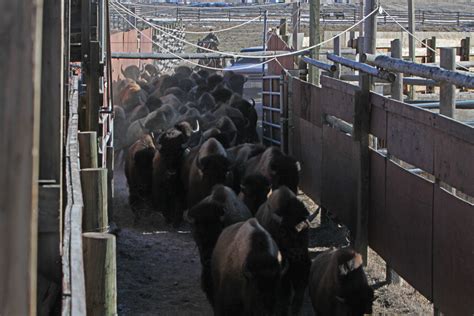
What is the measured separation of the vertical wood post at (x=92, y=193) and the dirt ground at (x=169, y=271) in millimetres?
3748

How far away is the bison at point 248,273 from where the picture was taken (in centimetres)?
774

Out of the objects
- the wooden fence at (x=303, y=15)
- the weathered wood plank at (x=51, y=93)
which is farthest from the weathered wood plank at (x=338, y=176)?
the wooden fence at (x=303, y=15)

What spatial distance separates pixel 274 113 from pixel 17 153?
16.4 meters

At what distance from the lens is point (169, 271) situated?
1112 centimetres

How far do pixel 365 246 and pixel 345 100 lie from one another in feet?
7.01

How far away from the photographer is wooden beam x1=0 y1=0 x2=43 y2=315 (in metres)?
1.57

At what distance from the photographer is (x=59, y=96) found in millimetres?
3400

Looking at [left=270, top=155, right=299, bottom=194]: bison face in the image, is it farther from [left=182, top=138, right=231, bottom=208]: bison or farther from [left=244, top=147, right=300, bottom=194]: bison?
[left=182, top=138, right=231, bottom=208]: bison

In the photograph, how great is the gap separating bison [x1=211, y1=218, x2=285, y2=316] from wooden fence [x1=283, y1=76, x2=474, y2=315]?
4.06 ft

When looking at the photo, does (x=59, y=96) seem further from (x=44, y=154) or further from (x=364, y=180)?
(x=364, y=180)

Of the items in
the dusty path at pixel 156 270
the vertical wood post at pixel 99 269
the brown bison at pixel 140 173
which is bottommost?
the dusty path at pixel 156 270

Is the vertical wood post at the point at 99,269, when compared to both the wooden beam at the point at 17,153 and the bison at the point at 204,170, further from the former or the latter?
the bison at the point at 204,170

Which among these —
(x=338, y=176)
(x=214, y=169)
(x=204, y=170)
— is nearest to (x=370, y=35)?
(x=338, y=176)

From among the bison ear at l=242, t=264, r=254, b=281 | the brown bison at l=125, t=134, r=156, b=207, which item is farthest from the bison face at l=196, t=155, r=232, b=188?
the bison ear at l=242, t=264, r=254, b=281
